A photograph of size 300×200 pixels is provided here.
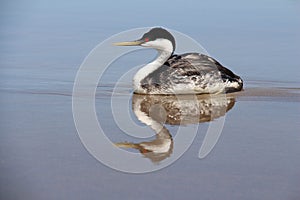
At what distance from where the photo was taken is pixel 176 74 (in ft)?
27.3

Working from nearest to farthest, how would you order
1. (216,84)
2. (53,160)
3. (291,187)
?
(291,187) → (53,160) → (216,84)

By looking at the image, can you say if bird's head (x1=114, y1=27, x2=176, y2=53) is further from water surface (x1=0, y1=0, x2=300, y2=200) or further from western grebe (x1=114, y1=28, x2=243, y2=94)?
water surface (x1=0, y1=0, x2=300, y2=200)

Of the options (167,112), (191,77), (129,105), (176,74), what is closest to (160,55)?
(176,74)

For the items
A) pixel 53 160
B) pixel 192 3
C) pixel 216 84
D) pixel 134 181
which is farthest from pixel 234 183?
pixel 192 3

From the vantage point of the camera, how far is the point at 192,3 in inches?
582

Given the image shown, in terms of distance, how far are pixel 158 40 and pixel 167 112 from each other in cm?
129

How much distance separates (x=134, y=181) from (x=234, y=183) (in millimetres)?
714

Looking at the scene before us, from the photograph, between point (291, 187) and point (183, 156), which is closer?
point (291, 187)

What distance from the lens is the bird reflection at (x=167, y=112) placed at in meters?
6.19

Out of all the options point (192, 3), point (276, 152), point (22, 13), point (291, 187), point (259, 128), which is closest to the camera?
point (291, 187)

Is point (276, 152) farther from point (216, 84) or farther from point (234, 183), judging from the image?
point (216, 84)

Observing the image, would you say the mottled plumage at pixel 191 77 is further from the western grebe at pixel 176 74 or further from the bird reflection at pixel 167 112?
the bird reflection at pixel 167 112

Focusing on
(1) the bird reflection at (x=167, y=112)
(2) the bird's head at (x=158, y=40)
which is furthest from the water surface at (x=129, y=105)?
(2) the bird's head at (x=158, y=40)

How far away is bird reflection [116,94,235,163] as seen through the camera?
6.19 meters
